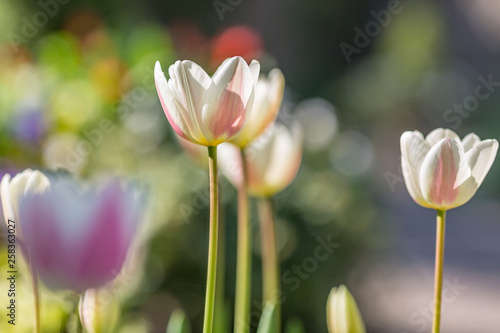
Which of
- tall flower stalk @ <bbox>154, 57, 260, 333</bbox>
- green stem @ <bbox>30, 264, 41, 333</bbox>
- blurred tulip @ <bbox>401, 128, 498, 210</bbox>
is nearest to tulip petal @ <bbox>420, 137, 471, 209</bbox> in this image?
blurred tulip @ <bbox>401, 128, 498, 210</bbox>

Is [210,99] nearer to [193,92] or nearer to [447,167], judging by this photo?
[193,92]

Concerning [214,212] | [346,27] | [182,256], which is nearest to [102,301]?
[214,212]

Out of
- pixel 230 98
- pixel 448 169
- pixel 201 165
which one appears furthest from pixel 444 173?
pixel 201 165

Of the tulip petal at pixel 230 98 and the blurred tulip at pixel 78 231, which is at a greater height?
the tulip petal at pixel 230 98

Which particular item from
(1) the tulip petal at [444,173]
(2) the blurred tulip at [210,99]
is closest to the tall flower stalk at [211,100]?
(2) the blurred tulip at [210,99]

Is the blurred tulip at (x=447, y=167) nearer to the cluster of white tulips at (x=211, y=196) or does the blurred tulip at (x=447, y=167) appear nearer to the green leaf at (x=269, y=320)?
the cluster of white tulips at (x=211, y=196)

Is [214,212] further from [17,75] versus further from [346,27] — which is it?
[346,27]
